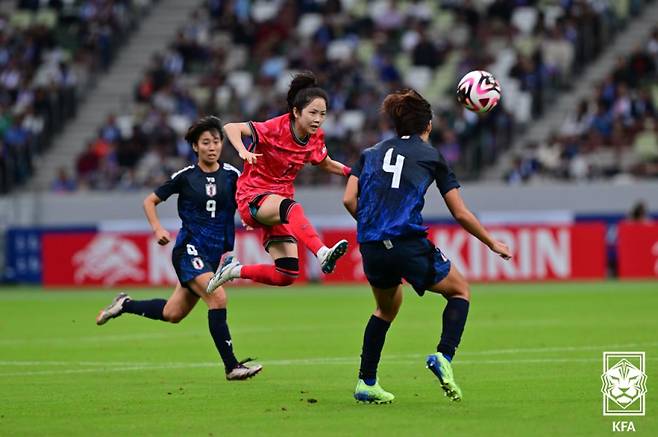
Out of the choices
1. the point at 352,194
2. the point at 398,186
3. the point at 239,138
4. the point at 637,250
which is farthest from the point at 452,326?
the point at 637,250

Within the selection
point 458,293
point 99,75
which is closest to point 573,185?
point 99,75

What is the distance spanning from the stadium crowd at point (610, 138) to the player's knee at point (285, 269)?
62.8 feet

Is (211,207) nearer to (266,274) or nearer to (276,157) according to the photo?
(276,157)

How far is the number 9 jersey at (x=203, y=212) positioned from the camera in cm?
1210

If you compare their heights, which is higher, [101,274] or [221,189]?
[221,189]

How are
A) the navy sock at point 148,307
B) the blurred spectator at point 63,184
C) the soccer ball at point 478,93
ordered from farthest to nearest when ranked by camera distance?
the blurred spectator at point 63,184, the navy sock at point 148,307, the soccer ball at point 478,93

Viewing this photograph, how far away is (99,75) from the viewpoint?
38969mm

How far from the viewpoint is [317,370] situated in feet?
41.3

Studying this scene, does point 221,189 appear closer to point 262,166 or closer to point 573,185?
point 262,166

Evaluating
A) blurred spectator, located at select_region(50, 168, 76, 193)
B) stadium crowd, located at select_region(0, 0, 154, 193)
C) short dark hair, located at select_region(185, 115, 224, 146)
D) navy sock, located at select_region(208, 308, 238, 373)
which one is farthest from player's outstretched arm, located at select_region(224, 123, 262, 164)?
stadium crowd, located at select_region(0, 0, 154, 193)

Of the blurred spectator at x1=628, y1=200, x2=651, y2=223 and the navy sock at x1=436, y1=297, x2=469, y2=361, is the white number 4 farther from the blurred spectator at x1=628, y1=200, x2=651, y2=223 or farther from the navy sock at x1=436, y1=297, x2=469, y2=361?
the blurred spectator at x1=628, y1=200, x2=651, y2=223

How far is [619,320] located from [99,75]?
24253 mm

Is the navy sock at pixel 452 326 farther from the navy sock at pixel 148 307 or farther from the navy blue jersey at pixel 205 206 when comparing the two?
the navy sock at pixel 148 307

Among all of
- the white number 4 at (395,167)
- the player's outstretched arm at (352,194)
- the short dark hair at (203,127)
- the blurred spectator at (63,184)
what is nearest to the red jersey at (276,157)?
the short dark hair at (203,127)
